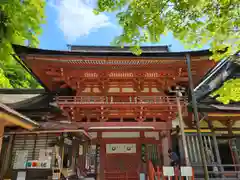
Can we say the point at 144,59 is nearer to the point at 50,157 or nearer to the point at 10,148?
the point at 50,157

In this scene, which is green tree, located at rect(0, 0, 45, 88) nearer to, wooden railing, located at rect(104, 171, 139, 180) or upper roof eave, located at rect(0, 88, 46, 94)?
wooden railing, located at rect(104, 171, 139, 180)

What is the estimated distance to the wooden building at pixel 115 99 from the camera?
23.5ft

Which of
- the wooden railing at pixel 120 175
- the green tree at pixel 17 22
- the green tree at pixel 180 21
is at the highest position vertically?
the green tree at pixel 180 21

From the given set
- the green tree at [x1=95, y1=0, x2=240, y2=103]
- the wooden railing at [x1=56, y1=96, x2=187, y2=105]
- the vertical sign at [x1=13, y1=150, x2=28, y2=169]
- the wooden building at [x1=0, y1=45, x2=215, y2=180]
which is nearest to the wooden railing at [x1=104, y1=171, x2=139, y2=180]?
the wooden building at [x1=0, y1=45, x2=215, y2=180]

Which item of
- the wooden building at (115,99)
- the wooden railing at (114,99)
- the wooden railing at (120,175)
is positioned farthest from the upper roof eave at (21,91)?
the wooden railing at (120,175)

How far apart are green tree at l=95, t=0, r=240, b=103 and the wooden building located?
7.74ft

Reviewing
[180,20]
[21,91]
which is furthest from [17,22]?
[21,91]

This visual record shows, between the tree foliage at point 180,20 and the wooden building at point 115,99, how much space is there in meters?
2.38

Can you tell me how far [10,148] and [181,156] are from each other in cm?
695

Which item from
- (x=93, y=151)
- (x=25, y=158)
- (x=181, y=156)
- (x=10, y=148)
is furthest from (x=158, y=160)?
(x=10, y=148)

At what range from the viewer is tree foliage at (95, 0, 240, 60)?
426 cm

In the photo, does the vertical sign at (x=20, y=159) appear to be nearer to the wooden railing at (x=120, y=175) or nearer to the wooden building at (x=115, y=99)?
the wooden building at (x=115, y=99)

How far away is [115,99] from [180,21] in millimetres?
4445

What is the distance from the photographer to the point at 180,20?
4625mm
